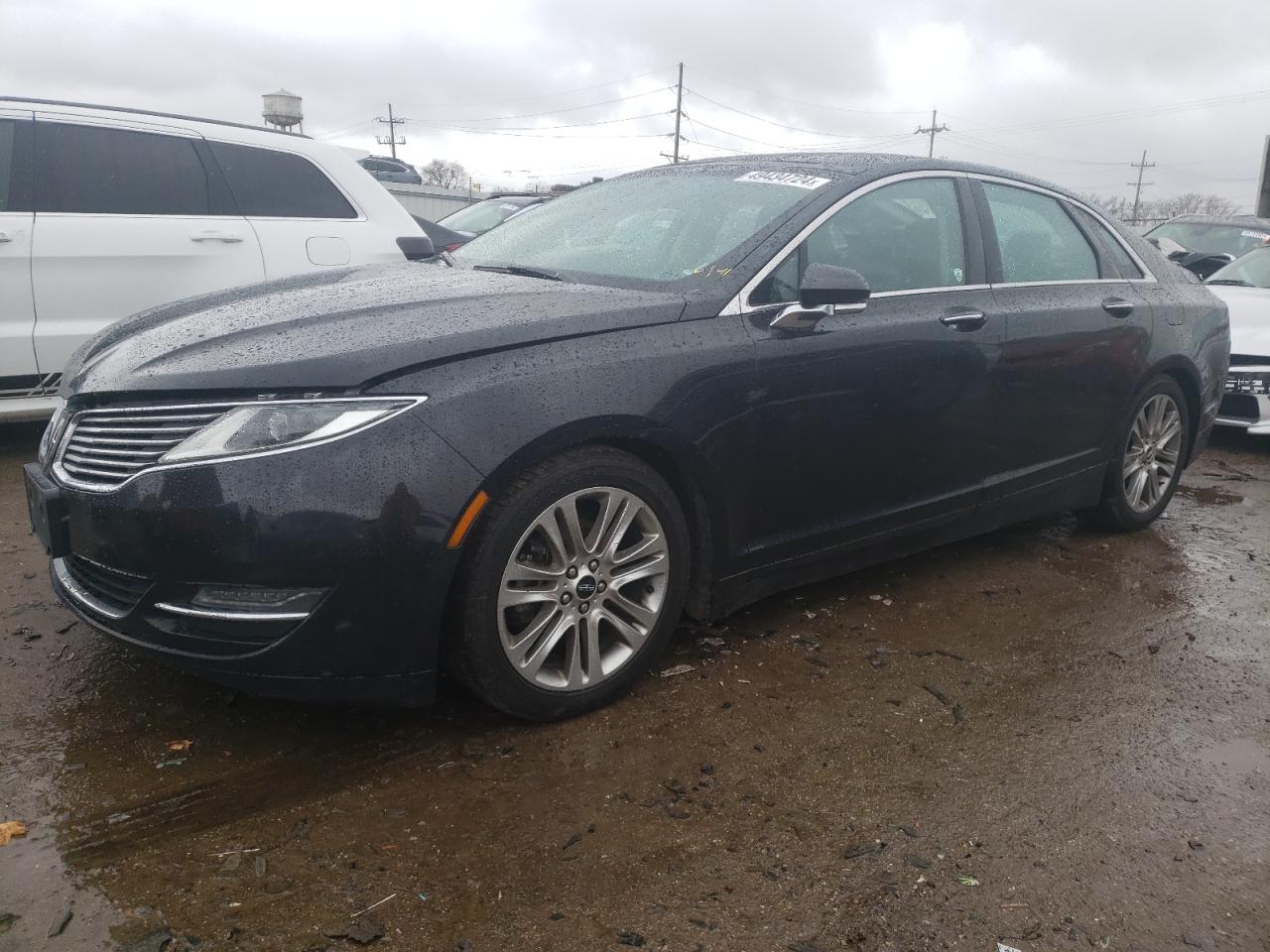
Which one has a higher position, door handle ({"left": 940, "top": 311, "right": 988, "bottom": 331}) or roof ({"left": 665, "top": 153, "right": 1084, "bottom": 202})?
roof ({"left": 665, "top": 153, "right": 1084, "bottom": 202})

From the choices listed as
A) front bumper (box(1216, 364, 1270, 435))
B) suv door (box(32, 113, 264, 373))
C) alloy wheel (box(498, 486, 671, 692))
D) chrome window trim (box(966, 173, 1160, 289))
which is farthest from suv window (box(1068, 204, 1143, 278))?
suv door (box(32, 113, 264, 373))

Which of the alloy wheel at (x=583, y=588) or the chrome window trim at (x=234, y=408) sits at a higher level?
the chrome window trim at (x=234, y=408)

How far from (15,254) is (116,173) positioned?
687mm

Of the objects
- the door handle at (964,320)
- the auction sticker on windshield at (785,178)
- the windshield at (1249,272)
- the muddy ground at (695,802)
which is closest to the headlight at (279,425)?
the muddy ground at (695,802)

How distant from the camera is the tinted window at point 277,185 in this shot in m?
5.68

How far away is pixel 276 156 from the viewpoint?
19.1 feet

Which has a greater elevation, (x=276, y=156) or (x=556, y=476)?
(x=276, y=156)

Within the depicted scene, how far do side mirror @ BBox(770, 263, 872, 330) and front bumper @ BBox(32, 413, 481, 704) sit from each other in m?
1.24

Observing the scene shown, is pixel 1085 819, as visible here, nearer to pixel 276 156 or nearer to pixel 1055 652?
pixel 1055 652

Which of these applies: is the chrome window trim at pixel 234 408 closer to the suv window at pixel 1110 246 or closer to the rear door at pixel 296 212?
the rear door at pixel 296 212

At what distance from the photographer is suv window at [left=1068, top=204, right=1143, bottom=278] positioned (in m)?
4.61

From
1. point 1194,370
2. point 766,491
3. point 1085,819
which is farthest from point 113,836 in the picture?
point 1194,370

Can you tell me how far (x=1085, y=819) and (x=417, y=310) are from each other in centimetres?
219

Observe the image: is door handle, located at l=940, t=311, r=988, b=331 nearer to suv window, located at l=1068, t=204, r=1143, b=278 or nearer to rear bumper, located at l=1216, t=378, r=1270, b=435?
suv window, located at l=1068, t=204, r=1143, b=278
